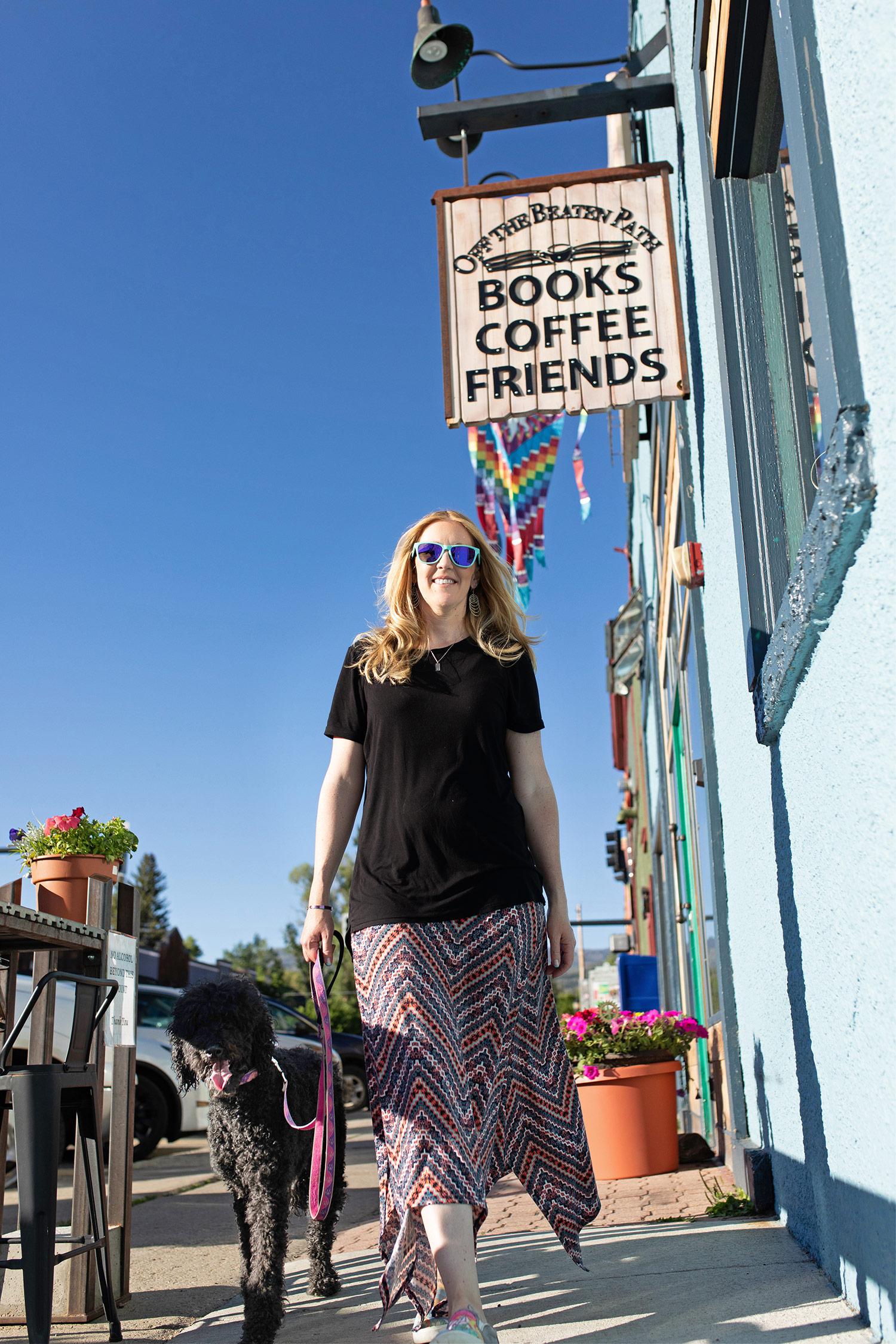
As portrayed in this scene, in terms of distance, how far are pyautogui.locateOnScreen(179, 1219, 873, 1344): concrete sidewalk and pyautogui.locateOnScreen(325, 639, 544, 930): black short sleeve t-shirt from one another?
1.01 m

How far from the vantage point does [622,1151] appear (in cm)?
496

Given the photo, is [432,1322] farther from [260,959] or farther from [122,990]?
[260,959]

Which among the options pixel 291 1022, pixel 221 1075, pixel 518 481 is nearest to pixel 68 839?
pixel 221 1075

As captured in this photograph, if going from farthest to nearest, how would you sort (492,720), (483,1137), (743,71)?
(743,71)
(492,720)
(483,1137)

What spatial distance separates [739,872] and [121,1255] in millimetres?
2440

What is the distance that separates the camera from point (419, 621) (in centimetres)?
303

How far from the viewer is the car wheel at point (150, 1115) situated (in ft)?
29.6

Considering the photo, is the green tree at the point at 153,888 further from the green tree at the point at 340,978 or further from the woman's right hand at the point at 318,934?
the woman's right hand at the point at 318,934

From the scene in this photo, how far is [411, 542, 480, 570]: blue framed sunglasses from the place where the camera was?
298 cm

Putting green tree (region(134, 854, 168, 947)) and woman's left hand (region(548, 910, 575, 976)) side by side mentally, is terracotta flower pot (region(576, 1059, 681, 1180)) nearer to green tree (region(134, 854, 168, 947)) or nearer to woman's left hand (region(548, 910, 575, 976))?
woman's left hand (region(548, 910, 575, 976))

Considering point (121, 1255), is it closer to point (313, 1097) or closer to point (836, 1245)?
point (313, 1097)

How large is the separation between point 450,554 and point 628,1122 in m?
3.22

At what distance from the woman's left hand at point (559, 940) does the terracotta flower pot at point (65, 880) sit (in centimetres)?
165

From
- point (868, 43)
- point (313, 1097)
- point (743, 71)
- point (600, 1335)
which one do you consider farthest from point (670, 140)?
point (600, 1335)
